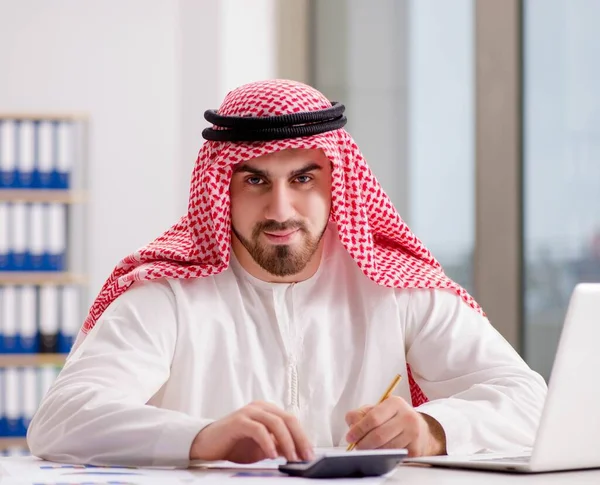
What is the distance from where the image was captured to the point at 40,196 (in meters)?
5.15

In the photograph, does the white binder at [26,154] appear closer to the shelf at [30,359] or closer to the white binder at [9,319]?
the white binder at [9,319]

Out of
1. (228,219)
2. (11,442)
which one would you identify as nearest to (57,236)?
(11,442)

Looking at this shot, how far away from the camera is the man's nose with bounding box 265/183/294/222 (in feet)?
6.63

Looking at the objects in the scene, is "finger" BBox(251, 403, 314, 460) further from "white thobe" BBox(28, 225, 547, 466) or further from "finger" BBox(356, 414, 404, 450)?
"white thobe" BBox(28, 225, 547, 466)

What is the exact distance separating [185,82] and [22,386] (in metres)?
1.89

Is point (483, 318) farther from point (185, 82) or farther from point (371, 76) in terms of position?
point (185, 82)

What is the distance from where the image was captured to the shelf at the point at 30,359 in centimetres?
509

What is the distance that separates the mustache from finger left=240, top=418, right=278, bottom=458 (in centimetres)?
68

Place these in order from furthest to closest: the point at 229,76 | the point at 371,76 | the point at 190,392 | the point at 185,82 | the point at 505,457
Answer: the point at 185,82, the point at 229,76, the point at 371,76, the point at 190,392, the point at 505,457

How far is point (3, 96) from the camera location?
18.7 ft

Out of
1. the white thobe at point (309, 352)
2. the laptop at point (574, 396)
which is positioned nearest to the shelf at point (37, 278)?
the white thobe at point (309, 352)

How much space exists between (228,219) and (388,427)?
69 centimetres

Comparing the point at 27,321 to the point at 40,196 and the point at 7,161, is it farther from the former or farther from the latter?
the point at 7,161

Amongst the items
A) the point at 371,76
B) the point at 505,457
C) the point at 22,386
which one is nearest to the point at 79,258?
the point at 22,386
